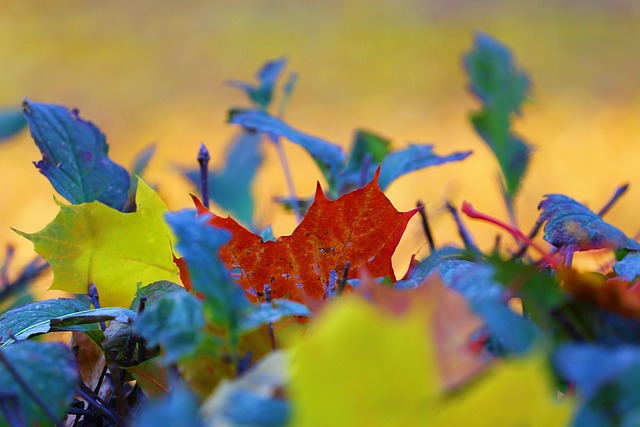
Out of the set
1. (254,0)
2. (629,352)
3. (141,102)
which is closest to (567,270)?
(629,352)

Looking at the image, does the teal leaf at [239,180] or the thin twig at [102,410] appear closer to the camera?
the thin twig at [102,410]

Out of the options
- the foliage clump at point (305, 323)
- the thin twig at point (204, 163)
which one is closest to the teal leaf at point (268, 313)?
the foliage clump at point (305, 323)

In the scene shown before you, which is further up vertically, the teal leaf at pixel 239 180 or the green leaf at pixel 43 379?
the green leaf at pixel 43 379

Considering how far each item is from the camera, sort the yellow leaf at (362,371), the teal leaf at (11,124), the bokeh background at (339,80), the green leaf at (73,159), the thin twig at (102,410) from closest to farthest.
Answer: the yellow leaf at (362,371)
the thin twig at (102,410)
the green leaf at (73,159)
the teal leaf at (11,124)
the bokeh background at (339,80)

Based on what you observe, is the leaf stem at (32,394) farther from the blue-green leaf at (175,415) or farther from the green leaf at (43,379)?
the blue-green leaf at (175,415)

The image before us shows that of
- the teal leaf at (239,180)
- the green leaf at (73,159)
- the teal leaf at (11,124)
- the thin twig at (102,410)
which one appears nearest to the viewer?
the thin twig at (102,410)

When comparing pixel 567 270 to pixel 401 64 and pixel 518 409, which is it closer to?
pixel 518 409

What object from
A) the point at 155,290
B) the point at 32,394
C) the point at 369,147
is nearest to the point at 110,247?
the point at 155,290
